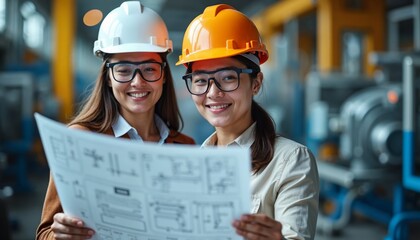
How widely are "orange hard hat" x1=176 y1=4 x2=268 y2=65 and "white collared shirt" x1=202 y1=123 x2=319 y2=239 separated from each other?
247 mm

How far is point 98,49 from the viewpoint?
1215 mm

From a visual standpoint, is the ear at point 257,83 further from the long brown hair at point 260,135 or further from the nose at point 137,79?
the nose at point 137,79

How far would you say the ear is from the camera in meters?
1.08

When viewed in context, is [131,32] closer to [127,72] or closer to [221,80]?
[127,72]

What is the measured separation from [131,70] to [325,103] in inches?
137

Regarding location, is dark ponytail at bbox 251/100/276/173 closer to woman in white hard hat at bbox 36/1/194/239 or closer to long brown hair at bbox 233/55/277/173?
long brown hair at bbox 233/55/277/173

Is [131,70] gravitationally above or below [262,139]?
above

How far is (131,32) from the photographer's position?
1.19 metres

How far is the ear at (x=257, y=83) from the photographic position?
3.53 ft

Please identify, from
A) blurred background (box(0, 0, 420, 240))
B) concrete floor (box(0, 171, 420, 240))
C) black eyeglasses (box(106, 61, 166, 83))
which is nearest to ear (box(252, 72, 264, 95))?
blurred background (box(0, 0, 420, 240))

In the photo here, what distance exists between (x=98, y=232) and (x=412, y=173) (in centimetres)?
250

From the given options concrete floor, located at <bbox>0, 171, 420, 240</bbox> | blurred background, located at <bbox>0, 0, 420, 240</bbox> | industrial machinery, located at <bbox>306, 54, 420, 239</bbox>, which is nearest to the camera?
blurred background, located at <bbox>0, 0, 420, 240</bbox>

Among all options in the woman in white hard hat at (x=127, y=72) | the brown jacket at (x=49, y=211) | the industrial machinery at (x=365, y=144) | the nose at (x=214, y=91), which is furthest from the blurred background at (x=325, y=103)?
the brown jacket at (x=49, y=211)

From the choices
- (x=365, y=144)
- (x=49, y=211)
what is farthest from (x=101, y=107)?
(x=365, y=144)
